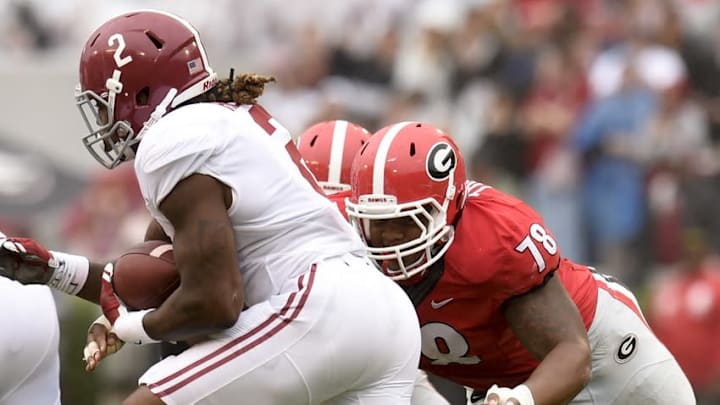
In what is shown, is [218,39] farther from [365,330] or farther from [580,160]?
[365,330]

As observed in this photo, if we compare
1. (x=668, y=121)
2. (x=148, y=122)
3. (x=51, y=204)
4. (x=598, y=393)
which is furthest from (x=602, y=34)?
(x=148, y=122)

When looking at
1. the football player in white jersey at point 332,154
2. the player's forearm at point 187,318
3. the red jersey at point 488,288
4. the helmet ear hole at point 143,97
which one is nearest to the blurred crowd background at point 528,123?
the football player in white jersey at point 332,154

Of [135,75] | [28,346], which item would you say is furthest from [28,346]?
[135,75]

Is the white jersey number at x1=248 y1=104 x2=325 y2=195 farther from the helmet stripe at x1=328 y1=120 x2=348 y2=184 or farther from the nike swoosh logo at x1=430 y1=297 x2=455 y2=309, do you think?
the helmet stripe at x1=328 y1=120 x2=348 y2=184

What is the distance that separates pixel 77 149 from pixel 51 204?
74 centimetres

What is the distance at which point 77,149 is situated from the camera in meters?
10.7

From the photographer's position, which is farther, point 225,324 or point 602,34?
point 602,34

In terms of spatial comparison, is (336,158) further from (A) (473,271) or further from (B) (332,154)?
A: (A) (473,271)

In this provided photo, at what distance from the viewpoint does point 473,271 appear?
14.1ft

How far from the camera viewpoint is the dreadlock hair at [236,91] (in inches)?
159

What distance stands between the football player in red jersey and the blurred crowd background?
4135 millimetres

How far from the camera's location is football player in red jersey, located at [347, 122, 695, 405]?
421 cm

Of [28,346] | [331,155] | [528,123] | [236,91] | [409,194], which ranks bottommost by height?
[528,123]

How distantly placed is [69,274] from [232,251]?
74cm
